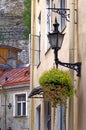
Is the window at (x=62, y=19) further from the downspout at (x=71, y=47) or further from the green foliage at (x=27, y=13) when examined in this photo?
the green foliage at (x=27, y=13)

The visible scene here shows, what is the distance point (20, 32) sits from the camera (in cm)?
6675

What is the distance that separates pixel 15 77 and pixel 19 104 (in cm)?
227

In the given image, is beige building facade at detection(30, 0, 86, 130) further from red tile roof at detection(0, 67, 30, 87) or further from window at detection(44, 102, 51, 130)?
red tile roof at detection(0, 67, 30, 87)

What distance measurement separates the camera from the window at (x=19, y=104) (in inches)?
1464

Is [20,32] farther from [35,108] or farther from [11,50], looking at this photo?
[35,108]

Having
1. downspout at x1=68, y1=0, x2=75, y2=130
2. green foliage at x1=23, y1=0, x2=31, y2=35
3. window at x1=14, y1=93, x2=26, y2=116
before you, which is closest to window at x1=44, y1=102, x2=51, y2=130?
downspout at x1=68, y1=0, x2=75, y2=130

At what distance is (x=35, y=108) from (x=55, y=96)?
8816mm

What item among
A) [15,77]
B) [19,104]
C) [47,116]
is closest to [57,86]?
[47,116]

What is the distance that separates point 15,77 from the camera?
129ft

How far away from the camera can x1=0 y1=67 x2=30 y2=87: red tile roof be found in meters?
36.9

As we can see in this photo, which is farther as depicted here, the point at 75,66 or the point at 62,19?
the point at 62,19

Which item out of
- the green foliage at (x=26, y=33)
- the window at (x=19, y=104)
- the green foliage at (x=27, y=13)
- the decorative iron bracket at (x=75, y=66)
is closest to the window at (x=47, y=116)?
the decorative iron bracket at (x=75, y=66)

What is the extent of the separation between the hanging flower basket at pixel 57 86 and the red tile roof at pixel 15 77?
25911 millimetres

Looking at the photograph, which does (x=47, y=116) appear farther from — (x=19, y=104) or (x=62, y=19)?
(x=19, y=104)
